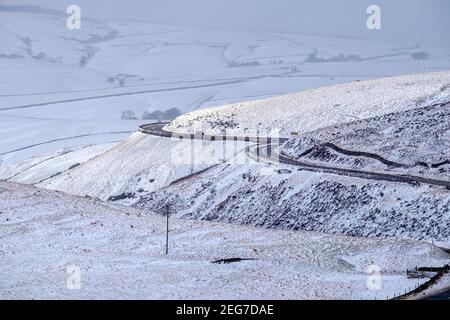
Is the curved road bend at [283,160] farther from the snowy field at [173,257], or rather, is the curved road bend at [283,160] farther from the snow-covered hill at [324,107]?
the snowy field at [173,257]

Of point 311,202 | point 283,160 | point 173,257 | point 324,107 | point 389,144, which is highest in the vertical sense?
point 389,144

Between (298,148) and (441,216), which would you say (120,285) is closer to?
(441,216)

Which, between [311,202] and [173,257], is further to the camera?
[311,202]

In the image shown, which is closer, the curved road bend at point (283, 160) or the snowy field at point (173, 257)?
the snowy field at point (173, 257)

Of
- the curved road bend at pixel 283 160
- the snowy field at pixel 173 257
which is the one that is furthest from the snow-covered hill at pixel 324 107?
the snowy field at pixel 173 257

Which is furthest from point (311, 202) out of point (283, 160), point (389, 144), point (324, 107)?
point (324, 107)

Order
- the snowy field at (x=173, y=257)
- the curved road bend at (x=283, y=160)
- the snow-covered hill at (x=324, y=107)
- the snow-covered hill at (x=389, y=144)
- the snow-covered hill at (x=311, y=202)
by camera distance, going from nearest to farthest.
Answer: the snowy field at (x=173, y=257) < the snow-covered hill at (x=311, y=202) < the curved road bend at (x=283, y=160) < the snow-covered hill at (x=389, y=144) < the snow-covered hill at (x=324, y=107)

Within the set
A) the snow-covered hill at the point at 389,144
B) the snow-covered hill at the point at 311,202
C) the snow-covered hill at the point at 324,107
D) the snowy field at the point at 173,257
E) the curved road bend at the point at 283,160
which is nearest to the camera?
the snowy field at the point at 173,257

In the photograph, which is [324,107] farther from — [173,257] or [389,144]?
[173,257]
